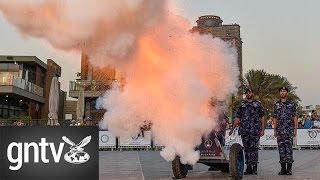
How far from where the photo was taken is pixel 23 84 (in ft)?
161

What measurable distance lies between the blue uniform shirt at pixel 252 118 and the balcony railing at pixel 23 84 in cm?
3648

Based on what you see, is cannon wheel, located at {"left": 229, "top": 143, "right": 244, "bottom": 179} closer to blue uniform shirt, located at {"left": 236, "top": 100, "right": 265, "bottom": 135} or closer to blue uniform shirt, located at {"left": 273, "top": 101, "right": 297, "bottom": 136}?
blue uniform shirt, located at {"left": 236, "top": 100, "right": 265, "bottom": 135}

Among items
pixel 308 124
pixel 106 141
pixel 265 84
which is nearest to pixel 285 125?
pixel 308 124

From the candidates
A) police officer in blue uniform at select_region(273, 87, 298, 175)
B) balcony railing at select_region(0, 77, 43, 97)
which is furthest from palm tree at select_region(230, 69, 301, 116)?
police officer in blue uniform at select_region(273, 87, 298, 175)

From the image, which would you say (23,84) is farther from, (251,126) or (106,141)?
(251,126)

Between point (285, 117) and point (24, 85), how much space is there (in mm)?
40735

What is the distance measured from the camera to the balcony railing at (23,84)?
45.5 m

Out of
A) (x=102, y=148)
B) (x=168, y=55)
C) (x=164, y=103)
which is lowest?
(x=102, y=148)

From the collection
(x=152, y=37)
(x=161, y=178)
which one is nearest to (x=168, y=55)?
(x=152, y=37)

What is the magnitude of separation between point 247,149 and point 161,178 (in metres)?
2.48

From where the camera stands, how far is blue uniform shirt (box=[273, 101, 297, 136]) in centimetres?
1227

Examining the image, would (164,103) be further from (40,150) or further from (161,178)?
(40,150)

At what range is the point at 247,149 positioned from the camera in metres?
12.4

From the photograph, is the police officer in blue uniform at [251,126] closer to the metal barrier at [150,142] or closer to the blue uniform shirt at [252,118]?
the blue uniform shirt at [252,118]
